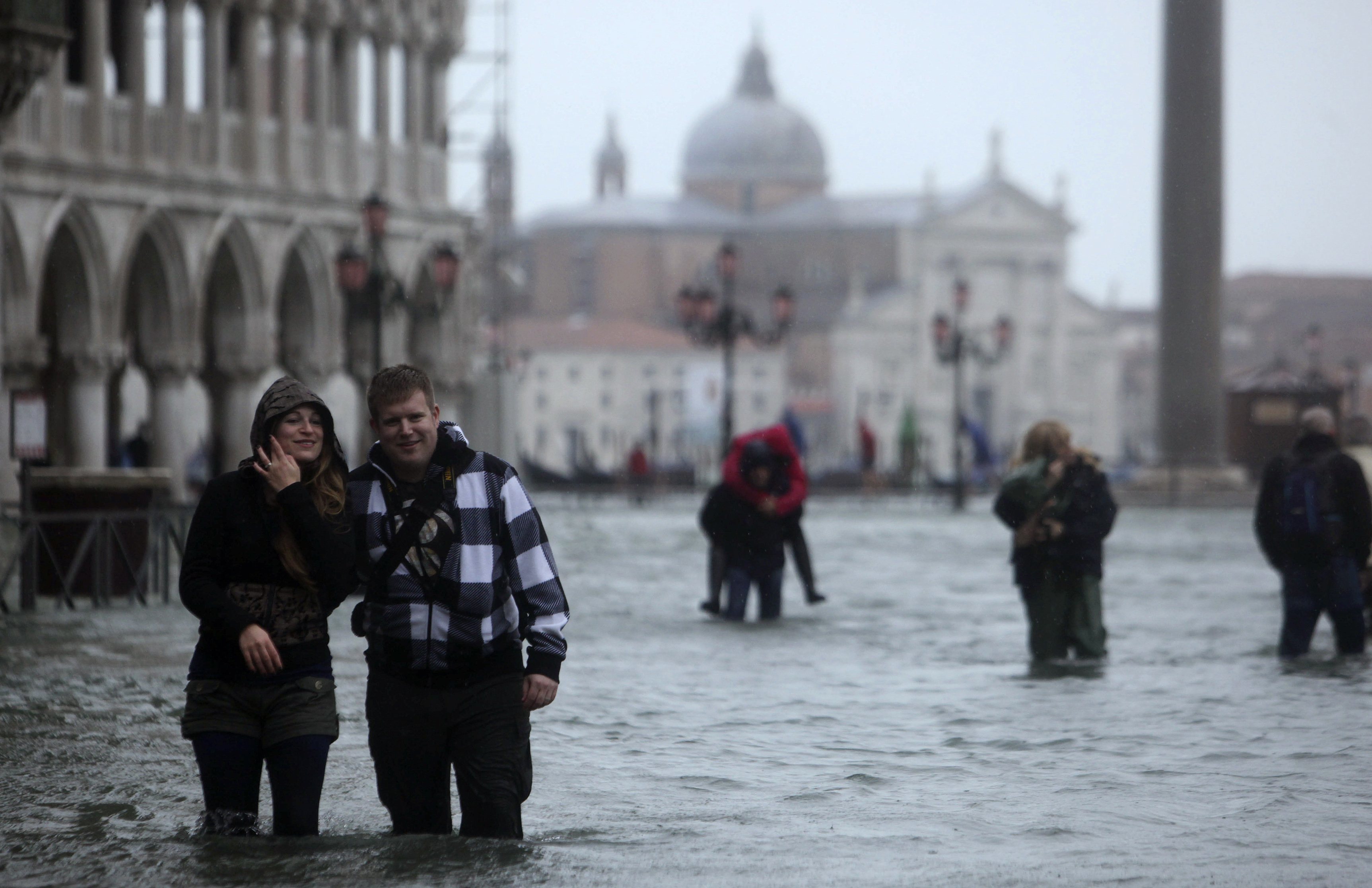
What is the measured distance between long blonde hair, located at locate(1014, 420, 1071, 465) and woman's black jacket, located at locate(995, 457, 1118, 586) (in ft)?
0.36

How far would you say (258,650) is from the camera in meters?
6.02

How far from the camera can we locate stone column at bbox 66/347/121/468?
30.7 meters

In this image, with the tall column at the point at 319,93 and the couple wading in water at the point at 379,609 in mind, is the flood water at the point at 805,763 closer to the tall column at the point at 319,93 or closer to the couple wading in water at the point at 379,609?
the couple wading in water at the point at 379,609

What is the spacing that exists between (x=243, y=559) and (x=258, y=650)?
243 mm

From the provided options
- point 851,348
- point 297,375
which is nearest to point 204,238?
point 297,375

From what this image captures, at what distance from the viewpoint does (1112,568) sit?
23141 mm

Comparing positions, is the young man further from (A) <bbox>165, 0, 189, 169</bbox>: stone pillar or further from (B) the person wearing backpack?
(A) <bbox>165, 0, 189, 169</bbox>: stone pillar

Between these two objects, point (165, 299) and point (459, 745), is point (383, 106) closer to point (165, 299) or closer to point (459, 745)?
point (165, 299)

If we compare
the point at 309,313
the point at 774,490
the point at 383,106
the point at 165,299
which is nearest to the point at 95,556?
the point at 774,490

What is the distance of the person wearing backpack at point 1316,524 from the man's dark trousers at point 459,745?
23.4 feet

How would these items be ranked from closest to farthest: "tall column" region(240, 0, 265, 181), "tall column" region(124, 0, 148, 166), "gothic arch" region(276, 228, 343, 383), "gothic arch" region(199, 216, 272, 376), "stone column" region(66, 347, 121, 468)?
1. "stone column" region(66, 347, 121, 468)
2. "tall column" region(124, 0, 148, 166)
3. "gothic arch" region(199, 216, 272, 376)
4. "tall column" region(240, 0, 265, 181)
5. "gothic arch" region(276, 228, 343, 383)

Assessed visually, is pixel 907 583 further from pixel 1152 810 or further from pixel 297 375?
pixel 297 375

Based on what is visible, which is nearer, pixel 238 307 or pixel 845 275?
pixel 238 307

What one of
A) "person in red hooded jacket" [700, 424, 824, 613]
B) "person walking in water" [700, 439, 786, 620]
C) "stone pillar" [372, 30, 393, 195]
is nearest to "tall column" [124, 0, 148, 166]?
"stone pillar" [372, 30, 393, 195]
